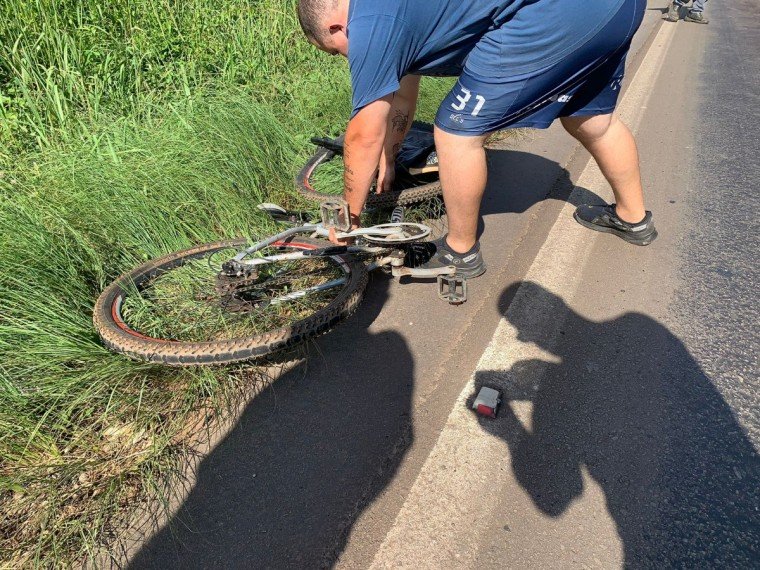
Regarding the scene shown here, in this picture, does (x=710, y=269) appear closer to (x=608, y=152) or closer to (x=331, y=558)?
(x=608, y=152)

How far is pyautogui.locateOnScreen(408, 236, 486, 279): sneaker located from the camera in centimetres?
275

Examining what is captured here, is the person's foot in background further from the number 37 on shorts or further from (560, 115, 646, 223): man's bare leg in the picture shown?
the number 37 on shorts

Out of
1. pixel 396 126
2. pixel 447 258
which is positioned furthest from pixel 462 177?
pixel 396 126

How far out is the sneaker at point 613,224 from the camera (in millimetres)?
3039

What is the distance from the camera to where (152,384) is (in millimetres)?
2074

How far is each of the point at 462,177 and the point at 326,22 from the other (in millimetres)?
965

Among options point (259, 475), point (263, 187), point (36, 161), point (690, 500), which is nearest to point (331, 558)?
point (259, 475)

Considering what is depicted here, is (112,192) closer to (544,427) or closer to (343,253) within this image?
(343,253)

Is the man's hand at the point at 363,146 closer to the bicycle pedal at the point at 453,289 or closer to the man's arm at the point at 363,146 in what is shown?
the man's arm at the point at 363,146

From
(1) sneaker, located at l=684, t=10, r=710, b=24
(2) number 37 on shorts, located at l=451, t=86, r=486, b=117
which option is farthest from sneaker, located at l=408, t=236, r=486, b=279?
(1) sneaker, located at l=684, t=10, r=710, b=24

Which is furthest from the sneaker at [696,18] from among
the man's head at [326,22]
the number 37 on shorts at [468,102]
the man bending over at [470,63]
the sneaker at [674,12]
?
the man's head at [326,22]

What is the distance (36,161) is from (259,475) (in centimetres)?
274

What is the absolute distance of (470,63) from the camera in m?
2.21

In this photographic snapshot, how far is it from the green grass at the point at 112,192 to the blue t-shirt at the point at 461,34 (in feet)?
4.64
